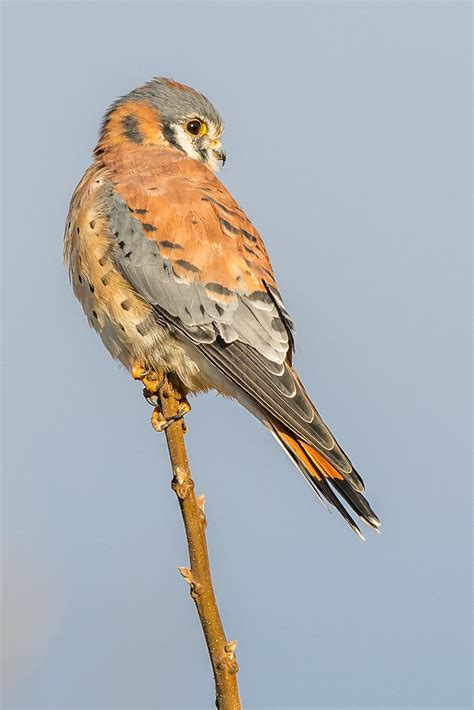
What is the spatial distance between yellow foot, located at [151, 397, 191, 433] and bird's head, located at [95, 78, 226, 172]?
4.24 feet

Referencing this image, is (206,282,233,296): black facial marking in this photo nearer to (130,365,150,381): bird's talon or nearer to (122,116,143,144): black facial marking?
(130,365,150,381): bird's talon

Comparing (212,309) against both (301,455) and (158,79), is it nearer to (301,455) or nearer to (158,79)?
(301,455)

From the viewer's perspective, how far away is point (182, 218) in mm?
3695

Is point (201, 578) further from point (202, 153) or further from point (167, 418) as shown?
point (202, 153)

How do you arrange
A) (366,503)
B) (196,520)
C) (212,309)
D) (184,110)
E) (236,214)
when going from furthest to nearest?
(184,110) < (236,214) < (212,309) < (366,503) < (196,520)

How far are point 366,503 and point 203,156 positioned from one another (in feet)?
6.00

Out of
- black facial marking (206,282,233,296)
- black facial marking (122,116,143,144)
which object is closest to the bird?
black facial marking (206,282,233,296)

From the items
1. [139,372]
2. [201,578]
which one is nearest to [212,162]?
[139,372]

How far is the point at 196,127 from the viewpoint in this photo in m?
4.36

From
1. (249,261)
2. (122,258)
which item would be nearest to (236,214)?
(249,261)

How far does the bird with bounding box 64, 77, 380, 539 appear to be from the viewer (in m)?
3.44

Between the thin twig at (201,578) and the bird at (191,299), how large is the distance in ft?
1.43

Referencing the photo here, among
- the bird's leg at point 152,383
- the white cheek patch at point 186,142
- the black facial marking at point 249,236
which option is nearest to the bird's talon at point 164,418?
→ the bird's leg at point 152,383

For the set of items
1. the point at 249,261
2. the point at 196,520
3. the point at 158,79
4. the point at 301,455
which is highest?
the point at 158,79
